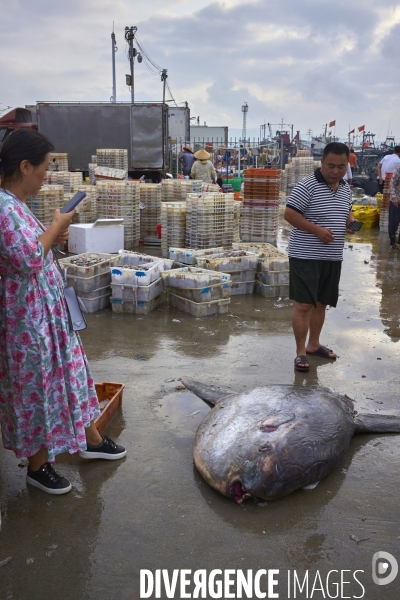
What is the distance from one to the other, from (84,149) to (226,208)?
12.6 m

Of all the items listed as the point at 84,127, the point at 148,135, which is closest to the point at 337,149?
the point at 148,135

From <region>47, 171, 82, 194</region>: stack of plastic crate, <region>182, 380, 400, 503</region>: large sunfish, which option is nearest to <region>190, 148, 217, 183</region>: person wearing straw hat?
<region>47, 171, 82, 194</region>: stack of plastic crate

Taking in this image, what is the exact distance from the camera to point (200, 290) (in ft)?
23.1

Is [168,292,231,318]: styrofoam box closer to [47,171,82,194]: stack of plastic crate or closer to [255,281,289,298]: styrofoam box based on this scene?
[255,281,289,298]: styrofoam box

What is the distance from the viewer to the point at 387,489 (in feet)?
11.5

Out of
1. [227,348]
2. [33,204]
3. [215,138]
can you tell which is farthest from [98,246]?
[215,138]

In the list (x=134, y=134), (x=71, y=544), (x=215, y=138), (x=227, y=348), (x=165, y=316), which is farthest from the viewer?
(x=215, y=138)

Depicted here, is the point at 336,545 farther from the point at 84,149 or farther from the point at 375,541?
the point at 84,149

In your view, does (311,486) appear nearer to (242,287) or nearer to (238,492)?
(238,492)

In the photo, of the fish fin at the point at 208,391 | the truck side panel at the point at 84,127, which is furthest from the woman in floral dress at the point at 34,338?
the truck side panel at the point at 84,127

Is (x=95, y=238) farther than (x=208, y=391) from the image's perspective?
Yes

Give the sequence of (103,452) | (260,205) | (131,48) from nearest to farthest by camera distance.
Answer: (103,452)
(260,205)
(131,48)

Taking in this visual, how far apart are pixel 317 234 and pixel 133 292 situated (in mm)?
2852

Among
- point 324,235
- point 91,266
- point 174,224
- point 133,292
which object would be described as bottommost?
point 133,292
